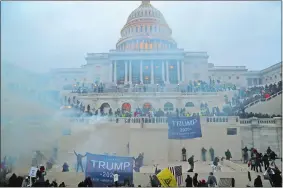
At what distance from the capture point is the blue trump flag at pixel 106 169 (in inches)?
456

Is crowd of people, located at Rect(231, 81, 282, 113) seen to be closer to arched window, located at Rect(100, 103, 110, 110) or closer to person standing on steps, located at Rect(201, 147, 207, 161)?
person standing on steps, located at Rect(201, 147, 207, 161)

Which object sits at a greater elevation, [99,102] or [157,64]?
[157,64]

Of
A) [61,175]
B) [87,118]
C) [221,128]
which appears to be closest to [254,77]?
[221,128]

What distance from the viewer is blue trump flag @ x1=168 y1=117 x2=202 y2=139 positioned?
1500cm

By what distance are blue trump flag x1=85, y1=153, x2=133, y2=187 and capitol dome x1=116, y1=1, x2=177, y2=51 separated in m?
52.8

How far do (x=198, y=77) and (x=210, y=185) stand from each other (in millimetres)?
43895

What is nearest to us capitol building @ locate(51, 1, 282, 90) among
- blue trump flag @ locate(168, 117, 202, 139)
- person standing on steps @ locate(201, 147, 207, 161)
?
person standing on steps @ locate(201, 147, 207, 161)

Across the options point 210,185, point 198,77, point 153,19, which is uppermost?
point 153,19

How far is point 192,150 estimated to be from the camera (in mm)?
19516

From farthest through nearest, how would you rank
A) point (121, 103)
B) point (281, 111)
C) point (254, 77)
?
point (254, 77) → point (121, 103) → point (281, 111)

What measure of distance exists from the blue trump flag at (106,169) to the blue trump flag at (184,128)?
392cm

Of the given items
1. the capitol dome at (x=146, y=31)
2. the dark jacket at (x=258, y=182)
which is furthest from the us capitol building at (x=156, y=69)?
the dark jacket at (x=258, y=182)

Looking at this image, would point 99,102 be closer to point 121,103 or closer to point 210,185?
point 121,103

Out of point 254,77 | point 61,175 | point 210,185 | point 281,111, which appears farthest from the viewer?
point 254,77
